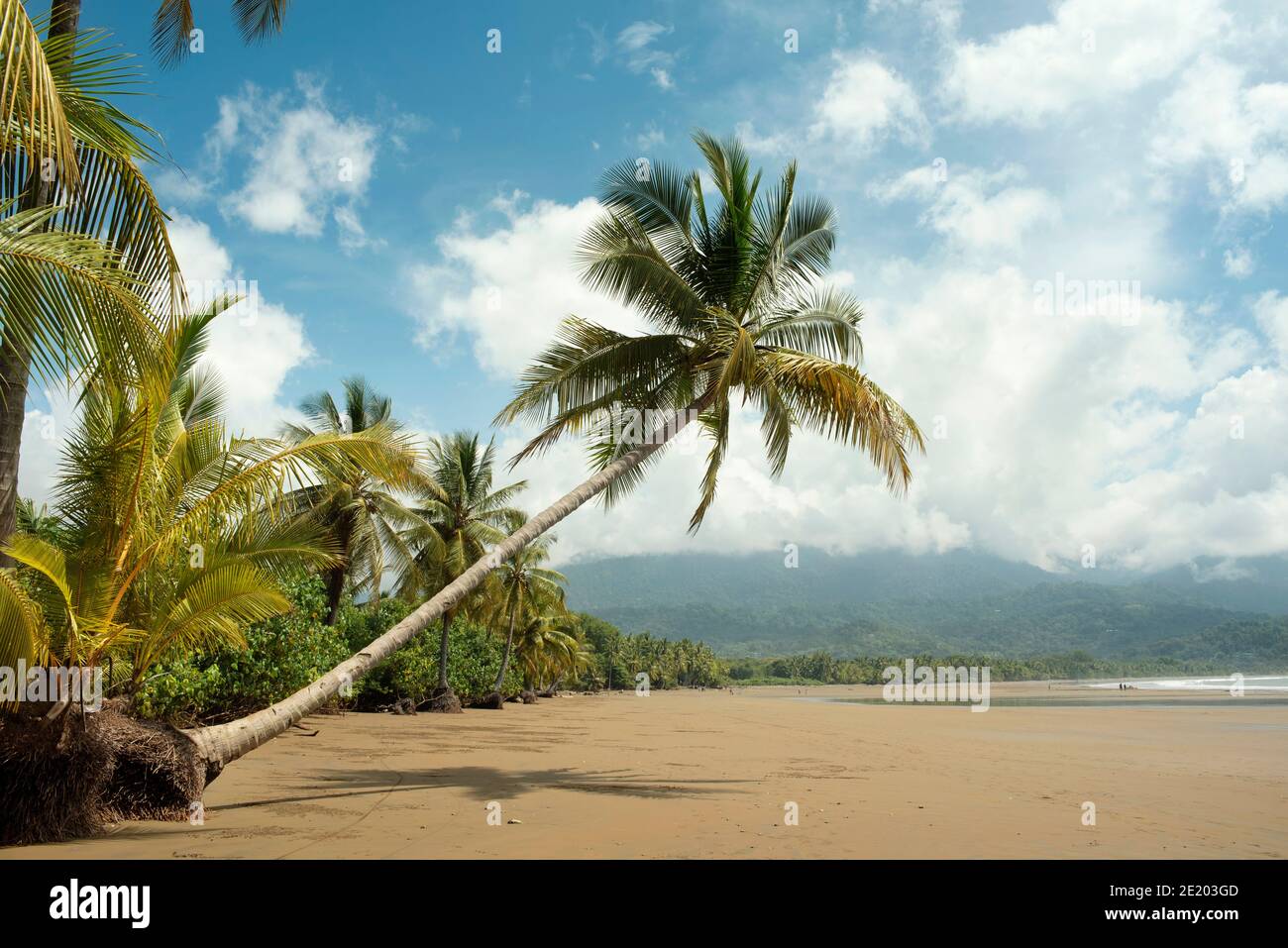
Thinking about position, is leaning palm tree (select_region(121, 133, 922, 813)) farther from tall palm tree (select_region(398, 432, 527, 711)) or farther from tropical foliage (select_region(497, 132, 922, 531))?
tall palm tree (select_region(398, 432, 527, 711))

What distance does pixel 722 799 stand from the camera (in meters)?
9.54

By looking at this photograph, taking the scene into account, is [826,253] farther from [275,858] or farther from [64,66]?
[275,858]

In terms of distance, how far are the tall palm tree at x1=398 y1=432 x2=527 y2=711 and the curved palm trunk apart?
1782 centimetres

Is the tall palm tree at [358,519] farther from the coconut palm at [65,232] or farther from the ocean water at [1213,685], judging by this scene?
the ocean water at [1213,685]

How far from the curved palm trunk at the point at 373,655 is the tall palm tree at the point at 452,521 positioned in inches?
702

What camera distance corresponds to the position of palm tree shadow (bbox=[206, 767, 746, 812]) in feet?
32.0

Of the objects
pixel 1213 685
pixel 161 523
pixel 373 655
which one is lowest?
pixel 1213 685

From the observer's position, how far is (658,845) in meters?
6.76

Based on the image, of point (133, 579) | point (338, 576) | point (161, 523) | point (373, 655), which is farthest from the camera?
A: point (338, 576)

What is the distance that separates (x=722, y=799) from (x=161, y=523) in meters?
7.25

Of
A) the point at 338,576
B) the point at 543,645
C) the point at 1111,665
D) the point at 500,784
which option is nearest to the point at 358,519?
the point at 338,576

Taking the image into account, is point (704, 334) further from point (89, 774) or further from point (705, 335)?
point (89, 774)
